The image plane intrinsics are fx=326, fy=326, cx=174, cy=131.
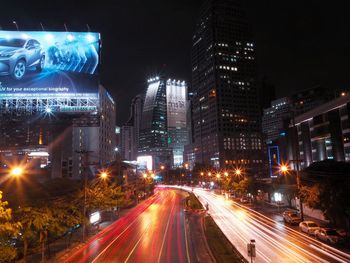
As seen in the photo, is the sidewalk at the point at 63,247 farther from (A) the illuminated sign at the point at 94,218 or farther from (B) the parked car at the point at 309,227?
(B) the parked car at the point at 309,227

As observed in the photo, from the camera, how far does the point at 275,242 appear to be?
33.1 metres

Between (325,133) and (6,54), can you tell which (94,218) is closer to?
(6,54)

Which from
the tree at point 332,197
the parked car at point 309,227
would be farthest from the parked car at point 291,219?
the parked car at point 309,227

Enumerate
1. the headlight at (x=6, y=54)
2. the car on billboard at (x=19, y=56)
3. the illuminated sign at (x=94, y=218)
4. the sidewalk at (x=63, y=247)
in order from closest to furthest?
1. the sidewalk at (x=63, y=247)
2. the illuminated sign at (x=94, y=218)
3. the headlight at (x=6, y=54)
4. the car on billboard at (x=19, y=56)

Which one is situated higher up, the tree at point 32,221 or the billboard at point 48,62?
the billboard at point 48,62

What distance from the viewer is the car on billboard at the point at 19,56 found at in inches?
1950

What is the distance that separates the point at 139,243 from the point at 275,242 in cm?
1414

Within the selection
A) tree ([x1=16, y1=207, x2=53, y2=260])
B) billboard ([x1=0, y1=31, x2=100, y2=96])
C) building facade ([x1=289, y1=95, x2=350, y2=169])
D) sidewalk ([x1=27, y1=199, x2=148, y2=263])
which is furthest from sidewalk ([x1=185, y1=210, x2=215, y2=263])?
building facade ([x1=289, y1=95, x2=350, y2=169])

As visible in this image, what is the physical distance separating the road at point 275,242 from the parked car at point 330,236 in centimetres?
69

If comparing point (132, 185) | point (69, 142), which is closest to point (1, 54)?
point (69, 142)

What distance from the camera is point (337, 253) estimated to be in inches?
1099

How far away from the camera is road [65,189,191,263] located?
28.9 m

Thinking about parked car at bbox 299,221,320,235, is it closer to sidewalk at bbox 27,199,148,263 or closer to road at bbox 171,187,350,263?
road at bbox 171,187,350,263

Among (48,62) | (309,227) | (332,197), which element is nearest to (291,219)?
(309,227)
